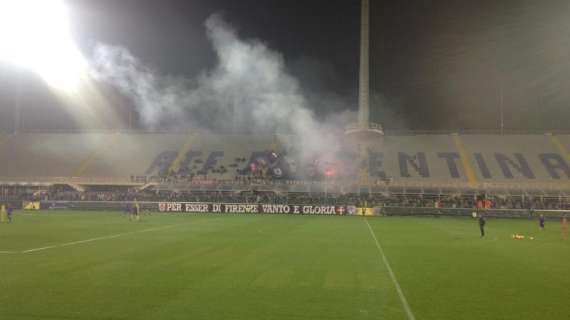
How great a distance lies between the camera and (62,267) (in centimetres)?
1241

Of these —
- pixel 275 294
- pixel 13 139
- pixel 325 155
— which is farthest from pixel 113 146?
pixel 275 294

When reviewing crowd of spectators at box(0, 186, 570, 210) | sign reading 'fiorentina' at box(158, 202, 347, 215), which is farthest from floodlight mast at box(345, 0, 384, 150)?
sign reading 'fiorentina' at box(158, 202, 347, 215)

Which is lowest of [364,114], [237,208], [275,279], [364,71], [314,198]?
[237,208]

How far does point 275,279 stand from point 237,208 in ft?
111

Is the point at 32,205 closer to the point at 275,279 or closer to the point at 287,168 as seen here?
the point at 287,168

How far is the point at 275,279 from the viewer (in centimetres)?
1110

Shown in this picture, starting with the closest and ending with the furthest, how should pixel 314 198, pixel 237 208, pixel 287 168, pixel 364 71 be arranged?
pixel 237 208 < pixel 314 198 < pixel 287 168 < pixel 364 71

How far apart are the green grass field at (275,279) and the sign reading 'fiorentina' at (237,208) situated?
24480 millimetres

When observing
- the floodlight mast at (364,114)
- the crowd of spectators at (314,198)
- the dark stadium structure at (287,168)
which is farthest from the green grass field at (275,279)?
the floodlight mast at (364,114)

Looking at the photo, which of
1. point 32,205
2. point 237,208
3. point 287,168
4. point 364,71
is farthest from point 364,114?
point 32,205

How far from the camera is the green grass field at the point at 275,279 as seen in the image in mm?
8258

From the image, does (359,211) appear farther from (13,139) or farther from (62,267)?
(13,139)

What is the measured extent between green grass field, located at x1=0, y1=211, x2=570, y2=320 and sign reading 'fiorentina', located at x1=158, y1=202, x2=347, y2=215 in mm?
24480

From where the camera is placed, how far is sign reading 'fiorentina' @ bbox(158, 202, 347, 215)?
44188 mm
